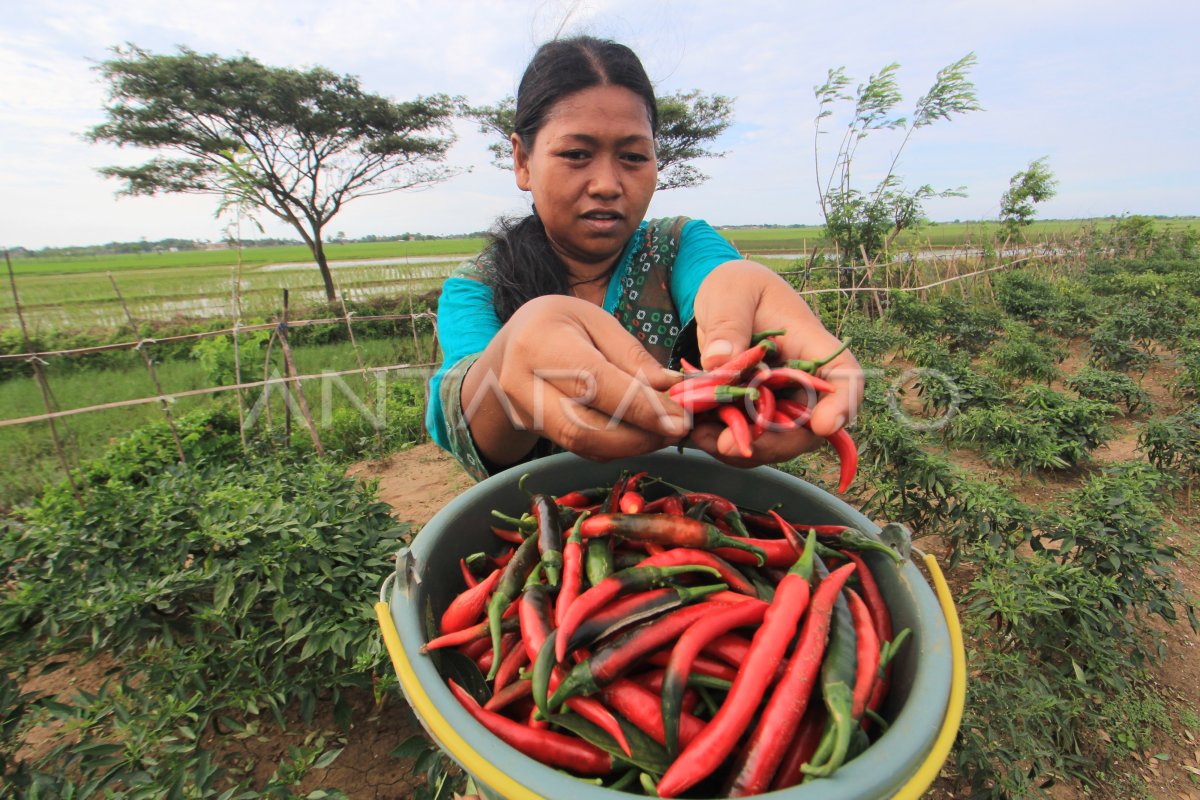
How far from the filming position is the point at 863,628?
128cm

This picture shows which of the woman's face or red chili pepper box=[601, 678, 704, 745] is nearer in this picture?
red chili pepper box=[601, 678, 704, 745]

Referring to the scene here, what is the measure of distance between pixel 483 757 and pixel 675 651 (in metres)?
0.45

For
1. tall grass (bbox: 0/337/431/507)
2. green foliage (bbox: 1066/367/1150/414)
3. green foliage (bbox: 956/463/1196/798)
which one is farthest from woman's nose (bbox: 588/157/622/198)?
green foliage (bbox: 1066/367/1150/414)

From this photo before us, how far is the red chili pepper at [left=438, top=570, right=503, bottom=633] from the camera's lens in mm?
1497

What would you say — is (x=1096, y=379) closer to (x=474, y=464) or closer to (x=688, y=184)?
(x=474, y=464)

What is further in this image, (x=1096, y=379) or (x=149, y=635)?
(x=1096, y=379)

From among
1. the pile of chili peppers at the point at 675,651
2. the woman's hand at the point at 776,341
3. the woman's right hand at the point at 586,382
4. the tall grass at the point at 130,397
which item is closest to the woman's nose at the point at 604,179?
the woman's hand at the point at 776,341

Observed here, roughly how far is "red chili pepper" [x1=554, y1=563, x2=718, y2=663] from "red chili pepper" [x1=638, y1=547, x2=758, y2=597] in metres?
0.03

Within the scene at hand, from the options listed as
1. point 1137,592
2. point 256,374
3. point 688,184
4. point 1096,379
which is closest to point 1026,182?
point 688,184

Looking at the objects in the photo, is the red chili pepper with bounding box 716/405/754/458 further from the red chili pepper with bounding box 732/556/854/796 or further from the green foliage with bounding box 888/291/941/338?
the green foliage with bounding box 888/291/941/338

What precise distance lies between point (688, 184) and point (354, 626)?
26525 millimetres

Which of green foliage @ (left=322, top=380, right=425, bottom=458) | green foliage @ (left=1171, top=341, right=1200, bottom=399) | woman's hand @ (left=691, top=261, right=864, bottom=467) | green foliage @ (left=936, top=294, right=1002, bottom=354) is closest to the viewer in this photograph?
woman's hand @ (left=691, top=261, right=864, bottom=467)

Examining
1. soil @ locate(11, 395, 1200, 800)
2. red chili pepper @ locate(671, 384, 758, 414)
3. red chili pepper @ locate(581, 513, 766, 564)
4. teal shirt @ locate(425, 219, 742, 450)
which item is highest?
teal shirt @ locate(425, 219, 742, 450)

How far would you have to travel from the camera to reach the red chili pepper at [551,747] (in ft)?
3.92
